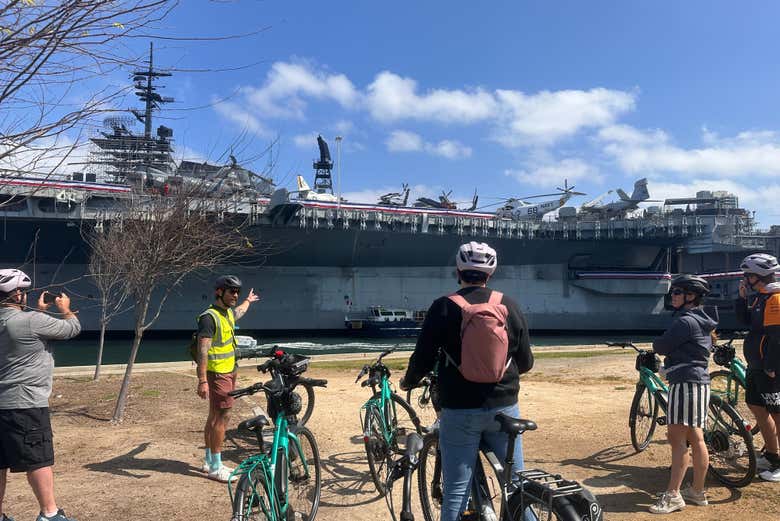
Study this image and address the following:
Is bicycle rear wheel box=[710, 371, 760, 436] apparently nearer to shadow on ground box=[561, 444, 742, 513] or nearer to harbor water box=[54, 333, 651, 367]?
shadow on ground box=[561, 444, 742, 513]

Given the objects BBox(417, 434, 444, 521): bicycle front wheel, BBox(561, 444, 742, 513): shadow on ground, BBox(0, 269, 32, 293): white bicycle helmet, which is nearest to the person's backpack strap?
BBox(417, 434, 444, 521): bicycle front wheel

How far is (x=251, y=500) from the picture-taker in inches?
120

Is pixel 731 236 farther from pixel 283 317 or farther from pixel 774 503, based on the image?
pixel 774 503

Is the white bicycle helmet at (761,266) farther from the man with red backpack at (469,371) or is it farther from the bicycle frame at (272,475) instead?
the bicycle frame at (272,475)

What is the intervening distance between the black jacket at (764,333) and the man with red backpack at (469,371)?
314 cm

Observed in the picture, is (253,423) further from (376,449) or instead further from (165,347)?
(165,347)

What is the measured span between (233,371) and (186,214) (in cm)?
491

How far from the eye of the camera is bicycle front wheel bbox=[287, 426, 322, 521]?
11.9 feet

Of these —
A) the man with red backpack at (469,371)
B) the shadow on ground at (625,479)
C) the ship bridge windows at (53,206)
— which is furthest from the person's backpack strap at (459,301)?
the ship bridge windows at (53,206)

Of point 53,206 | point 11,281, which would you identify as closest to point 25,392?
point 11,281

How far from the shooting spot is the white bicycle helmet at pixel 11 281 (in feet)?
11.2

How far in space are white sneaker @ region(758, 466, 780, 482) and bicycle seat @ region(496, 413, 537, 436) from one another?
3.44 metres

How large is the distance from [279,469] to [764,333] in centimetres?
440

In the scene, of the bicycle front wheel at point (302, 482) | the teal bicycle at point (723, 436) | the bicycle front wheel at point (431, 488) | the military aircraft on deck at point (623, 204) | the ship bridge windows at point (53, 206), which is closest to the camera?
the bicycle front wheel at point (431, 488)
